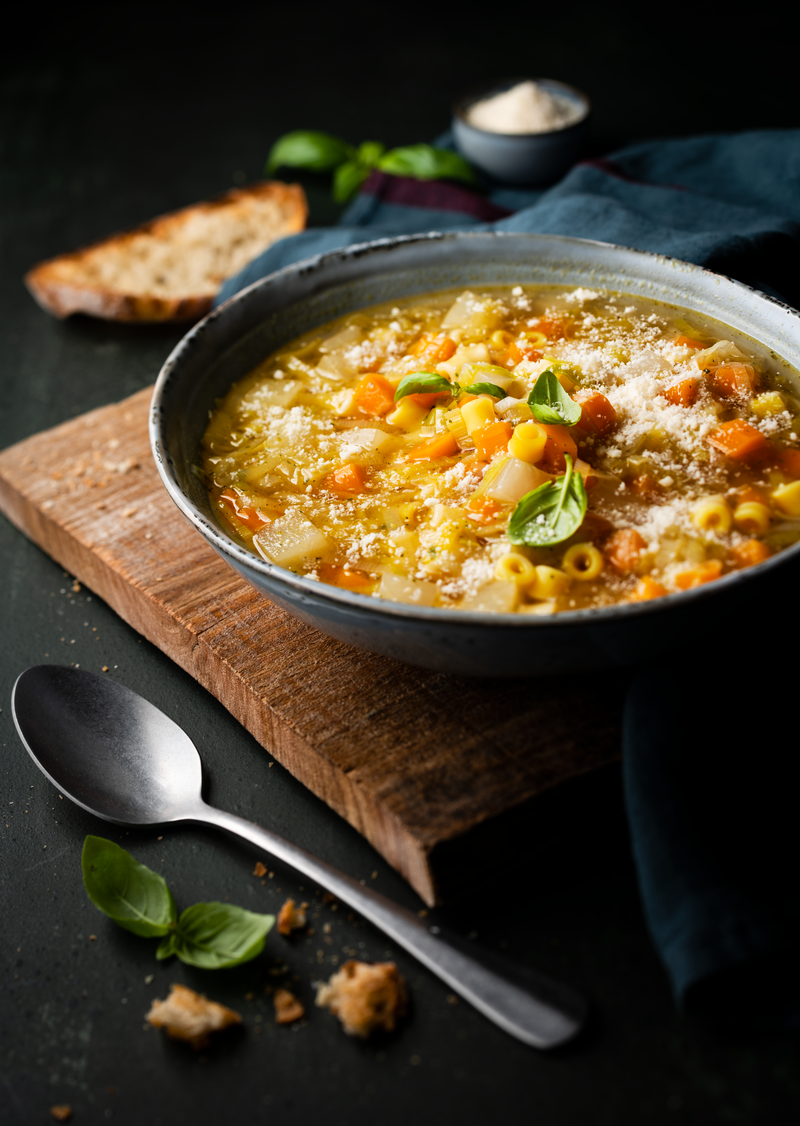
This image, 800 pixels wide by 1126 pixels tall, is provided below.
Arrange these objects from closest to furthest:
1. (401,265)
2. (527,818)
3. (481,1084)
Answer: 1. (481,1084)
2. (527,818)
3. (401,265)

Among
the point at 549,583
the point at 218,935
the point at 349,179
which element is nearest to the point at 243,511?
the point at 549,583

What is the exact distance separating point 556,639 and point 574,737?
489mm

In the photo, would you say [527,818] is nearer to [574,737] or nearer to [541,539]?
[574,737]

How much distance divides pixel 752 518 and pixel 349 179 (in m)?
4.36

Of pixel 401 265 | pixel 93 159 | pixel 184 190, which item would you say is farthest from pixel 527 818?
pixel 93 159

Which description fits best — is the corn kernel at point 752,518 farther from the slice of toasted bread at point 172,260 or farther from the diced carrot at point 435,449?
the slice of toasted bread at point 172,260

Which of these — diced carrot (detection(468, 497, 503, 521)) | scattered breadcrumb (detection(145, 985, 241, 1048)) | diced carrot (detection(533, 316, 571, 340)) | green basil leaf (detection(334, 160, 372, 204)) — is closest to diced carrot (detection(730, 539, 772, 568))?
diced carrot (detection(468, 497, 503, 521))

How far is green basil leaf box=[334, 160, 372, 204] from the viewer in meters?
6.39

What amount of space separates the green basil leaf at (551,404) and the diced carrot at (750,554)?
67 cm

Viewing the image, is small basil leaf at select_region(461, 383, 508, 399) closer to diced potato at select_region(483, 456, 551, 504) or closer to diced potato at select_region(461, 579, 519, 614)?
diced potato at select_region(483, 456, 551, 504)

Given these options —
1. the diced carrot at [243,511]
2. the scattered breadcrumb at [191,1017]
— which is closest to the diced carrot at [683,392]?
the diced carrot at [243,511]

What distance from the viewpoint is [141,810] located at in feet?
10.4

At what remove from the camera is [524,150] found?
19.3ft

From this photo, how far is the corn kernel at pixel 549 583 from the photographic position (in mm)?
2904
